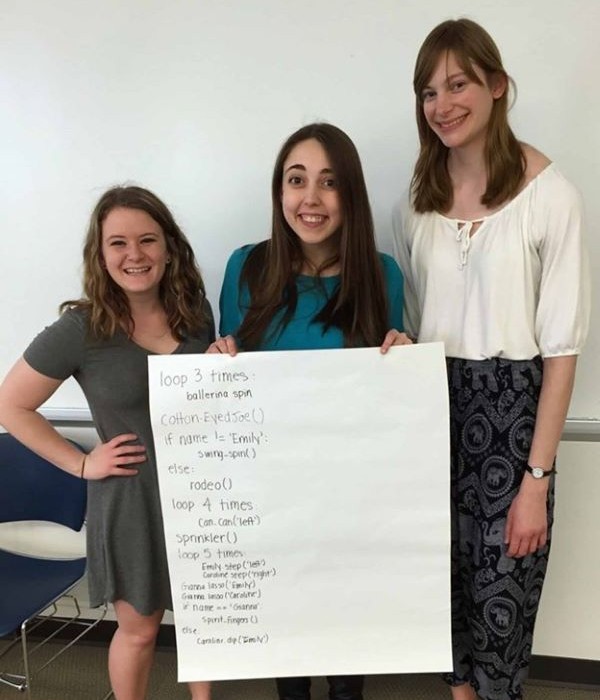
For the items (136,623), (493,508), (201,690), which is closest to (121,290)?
(136,623)

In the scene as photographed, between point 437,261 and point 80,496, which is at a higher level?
point 437,261

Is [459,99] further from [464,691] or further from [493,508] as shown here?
[464,691]

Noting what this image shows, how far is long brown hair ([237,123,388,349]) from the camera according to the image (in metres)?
1.41

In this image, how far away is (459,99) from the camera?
1324 mm

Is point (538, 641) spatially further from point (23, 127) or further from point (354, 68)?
point (23, 127)

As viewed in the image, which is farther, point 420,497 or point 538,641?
point 538,641

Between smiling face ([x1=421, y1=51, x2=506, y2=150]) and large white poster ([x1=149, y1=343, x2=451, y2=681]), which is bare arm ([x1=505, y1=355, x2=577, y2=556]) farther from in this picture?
smiling face ([x1=421, y1=51, x2=506, y2=150])

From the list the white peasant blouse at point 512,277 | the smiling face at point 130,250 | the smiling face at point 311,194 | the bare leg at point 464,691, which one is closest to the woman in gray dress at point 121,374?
the smiling face at point 130,250

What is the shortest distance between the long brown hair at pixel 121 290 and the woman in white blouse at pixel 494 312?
0.56 m

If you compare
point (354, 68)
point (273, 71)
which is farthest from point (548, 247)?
point (273, 71)

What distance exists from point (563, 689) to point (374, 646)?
3.37 ft

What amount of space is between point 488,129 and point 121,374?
3.30ft

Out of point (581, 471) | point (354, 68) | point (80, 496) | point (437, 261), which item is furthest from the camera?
point (80, 496)

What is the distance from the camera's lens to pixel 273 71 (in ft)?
5.89
